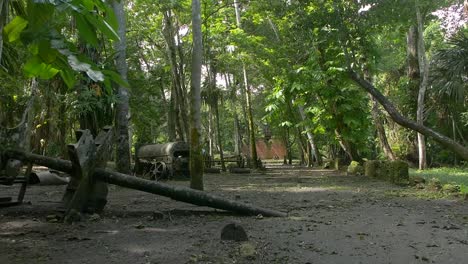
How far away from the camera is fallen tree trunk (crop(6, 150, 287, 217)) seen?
7129mm

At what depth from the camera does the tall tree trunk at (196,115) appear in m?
10.3

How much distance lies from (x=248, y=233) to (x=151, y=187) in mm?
1921

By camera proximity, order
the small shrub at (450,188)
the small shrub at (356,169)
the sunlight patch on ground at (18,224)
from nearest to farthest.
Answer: the sunlight patch on ground at (18,224) < the small shrub at (450,188) < the small shrub at (356,169)

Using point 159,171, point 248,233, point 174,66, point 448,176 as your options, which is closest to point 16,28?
point 248,233

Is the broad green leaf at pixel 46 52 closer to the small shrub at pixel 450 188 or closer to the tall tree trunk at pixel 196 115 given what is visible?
the tall tree trunk at pixel 196 115

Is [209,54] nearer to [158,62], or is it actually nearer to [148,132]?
[158,62]

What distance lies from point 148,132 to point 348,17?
19375mm

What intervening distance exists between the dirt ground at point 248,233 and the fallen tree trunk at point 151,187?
20 centimetres

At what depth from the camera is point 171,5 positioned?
1727 centimetres

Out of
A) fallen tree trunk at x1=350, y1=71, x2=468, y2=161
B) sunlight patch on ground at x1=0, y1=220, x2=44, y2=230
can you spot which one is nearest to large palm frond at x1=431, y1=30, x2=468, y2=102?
fallen tree trunk at x1=350, y1=71, x2=468, y2=161

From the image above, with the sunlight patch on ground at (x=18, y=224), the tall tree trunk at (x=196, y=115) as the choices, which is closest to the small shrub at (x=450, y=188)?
the tall tree trunk at (x=196, y=115)

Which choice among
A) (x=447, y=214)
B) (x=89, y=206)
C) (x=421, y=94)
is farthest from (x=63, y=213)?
(x=421, y=94)

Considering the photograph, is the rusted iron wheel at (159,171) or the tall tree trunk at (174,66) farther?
the tall tree trunk at (174,66)

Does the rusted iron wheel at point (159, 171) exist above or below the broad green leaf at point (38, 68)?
below
